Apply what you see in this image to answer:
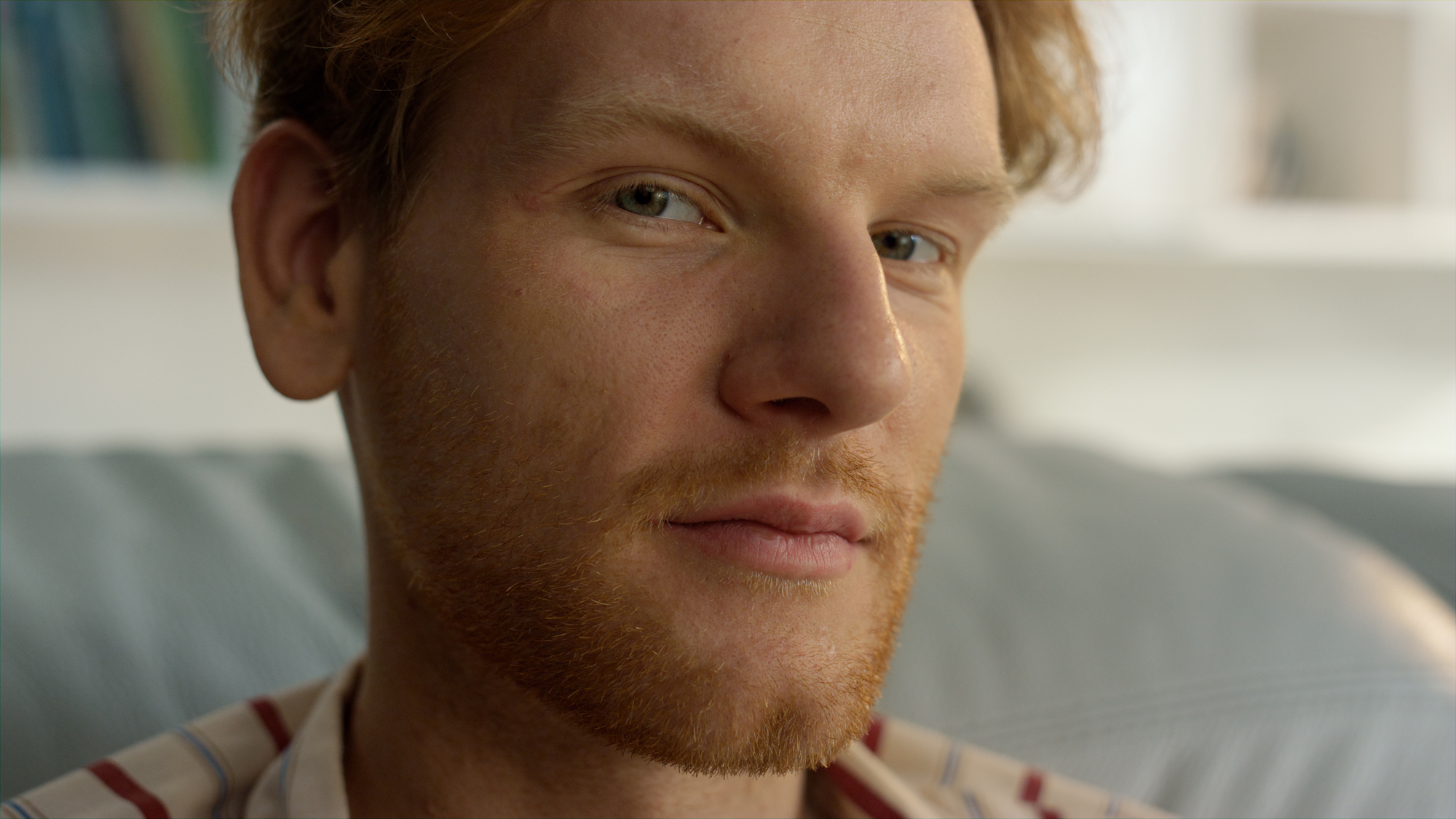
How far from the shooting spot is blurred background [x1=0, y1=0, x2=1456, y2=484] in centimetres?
176

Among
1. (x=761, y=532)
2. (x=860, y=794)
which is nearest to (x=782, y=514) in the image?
(x=761, y=532)

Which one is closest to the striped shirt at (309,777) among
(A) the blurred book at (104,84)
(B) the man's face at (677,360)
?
(B) the man's face at (677,360)

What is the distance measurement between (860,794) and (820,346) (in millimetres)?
390

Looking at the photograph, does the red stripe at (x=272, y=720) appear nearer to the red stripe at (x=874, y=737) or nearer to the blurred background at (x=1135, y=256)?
the red stripe at (x=874, y=737)

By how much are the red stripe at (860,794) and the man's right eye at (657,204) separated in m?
0.43

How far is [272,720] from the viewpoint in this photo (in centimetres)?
86

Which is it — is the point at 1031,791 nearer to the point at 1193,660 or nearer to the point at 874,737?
the point at 874,737

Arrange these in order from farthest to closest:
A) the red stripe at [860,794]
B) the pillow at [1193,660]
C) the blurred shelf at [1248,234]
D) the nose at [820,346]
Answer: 1. the blurred shelf at [1248,234]
2. the pillow at [1193,660]
3. the red stripe at [860,794]
4. the nose at [820,346]

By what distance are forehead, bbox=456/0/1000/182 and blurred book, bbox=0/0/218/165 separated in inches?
49.1

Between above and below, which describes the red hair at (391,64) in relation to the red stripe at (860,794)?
above

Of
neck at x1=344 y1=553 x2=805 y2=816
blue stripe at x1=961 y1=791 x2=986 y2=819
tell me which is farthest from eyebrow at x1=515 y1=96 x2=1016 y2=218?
blue stripe at x1=961 y1=791 x2=986 y2=819

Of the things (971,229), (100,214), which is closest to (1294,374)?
(971,229)

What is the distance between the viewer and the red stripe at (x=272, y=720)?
857mm

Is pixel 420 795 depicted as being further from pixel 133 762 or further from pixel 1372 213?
pixel 1372 213
